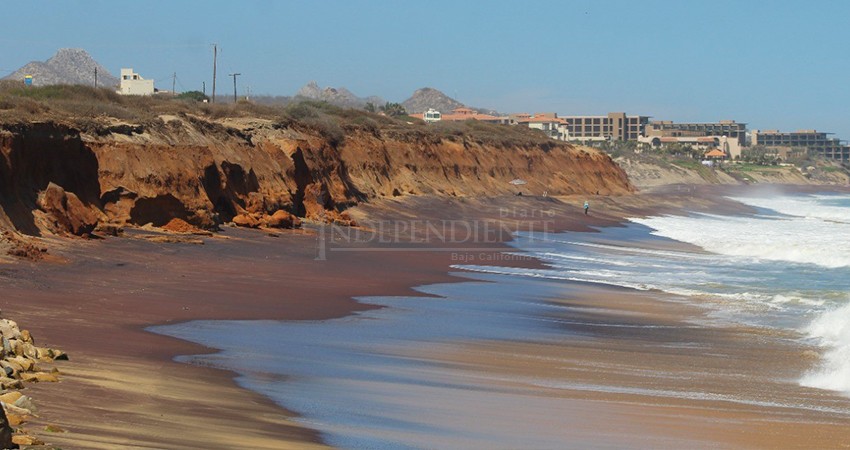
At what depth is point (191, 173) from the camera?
29250 millimetres

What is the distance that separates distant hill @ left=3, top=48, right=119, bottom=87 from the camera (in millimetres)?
167125

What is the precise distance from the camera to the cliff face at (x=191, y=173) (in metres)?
22.8

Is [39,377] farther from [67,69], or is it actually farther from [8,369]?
[67,69]

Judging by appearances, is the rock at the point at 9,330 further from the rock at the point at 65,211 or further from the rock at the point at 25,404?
the rock at the point at 65,211

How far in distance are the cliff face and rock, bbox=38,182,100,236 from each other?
0.03 meters

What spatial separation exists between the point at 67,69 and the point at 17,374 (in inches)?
7311

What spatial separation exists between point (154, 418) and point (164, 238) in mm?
16093

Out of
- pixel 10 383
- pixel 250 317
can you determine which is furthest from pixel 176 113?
pixel 10 383

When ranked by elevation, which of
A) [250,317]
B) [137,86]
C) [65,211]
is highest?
[137,86]

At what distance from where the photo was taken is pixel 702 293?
23.4 meters

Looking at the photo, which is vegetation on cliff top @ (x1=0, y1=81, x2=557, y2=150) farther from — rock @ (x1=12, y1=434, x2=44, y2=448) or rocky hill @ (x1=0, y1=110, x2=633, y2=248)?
rock @ (x1=12, y1=434, x2=44, y2=448)

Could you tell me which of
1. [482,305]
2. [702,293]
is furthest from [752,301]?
[482,305]

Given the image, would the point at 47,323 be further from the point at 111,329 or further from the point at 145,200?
the point at 145,200

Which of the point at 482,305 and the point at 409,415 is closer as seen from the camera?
the point at 409,415
